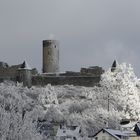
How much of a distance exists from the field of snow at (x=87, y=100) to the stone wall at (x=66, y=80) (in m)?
1.01

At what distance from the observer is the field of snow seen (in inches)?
2351

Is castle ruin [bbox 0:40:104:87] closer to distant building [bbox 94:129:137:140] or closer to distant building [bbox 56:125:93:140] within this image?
distant building [bbox 56:125:93:140]

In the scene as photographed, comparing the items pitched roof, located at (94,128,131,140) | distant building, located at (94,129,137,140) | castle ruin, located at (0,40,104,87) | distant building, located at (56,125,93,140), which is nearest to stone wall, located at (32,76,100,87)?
castle ruin, located at (0,40,104,87)

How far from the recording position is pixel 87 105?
64312 mm

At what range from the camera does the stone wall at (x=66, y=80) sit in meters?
69.1

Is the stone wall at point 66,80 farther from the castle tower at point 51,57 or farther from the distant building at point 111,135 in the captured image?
the distant building at point 111,135

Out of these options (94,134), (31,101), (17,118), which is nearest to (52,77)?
(31,101)

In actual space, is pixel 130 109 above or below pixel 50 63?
below

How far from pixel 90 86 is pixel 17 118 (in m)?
47.4

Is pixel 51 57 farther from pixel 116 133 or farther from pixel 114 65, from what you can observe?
pixel 116 133

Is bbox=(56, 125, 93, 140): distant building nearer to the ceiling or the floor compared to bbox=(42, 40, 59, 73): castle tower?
nearer to the floor

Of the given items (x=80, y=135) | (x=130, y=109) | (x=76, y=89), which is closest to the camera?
(x=80, y=135)

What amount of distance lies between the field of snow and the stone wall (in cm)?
101

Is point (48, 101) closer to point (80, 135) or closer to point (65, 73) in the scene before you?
point (65, 73)
